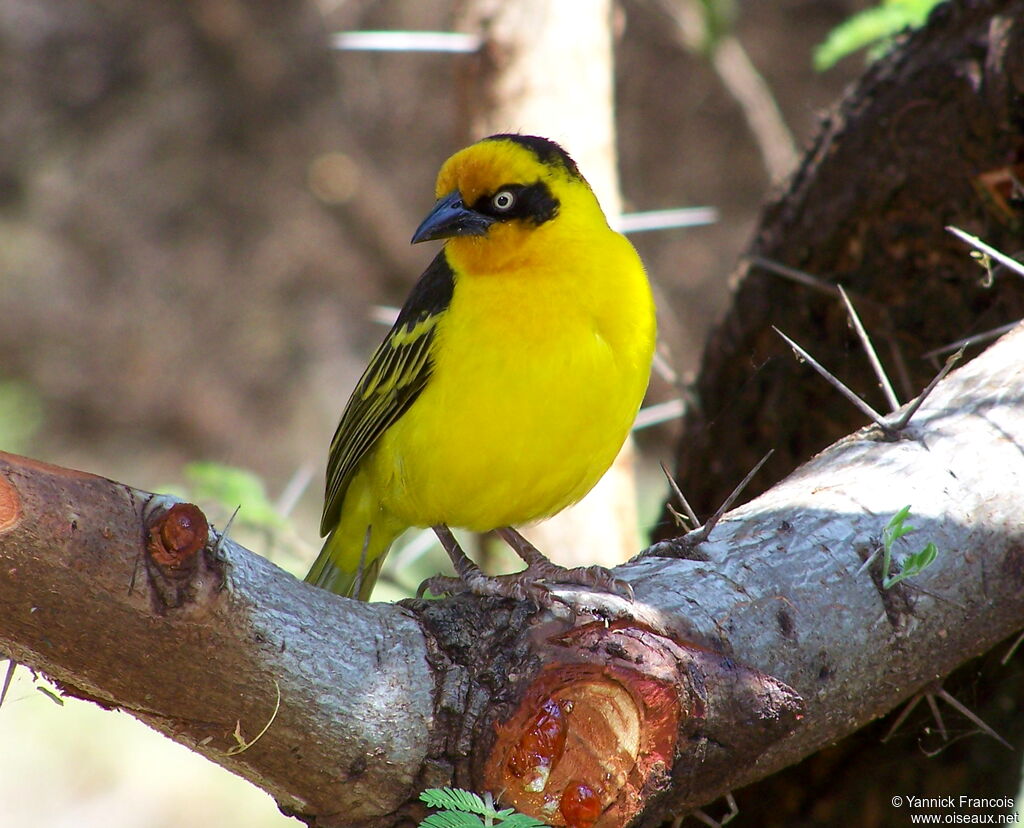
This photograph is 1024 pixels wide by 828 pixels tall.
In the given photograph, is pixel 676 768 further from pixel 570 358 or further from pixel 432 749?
pixel 570 358

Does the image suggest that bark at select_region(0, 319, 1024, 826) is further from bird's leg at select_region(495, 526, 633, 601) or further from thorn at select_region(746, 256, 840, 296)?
thorn at select_region(746, 256, 840, 296)

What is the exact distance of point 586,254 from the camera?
3.39 metres

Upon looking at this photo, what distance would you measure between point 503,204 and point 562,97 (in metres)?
1.27

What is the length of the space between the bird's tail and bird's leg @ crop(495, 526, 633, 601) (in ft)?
1.34

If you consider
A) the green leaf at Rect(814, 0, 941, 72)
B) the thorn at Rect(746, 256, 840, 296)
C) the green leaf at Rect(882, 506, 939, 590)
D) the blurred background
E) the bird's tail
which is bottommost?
the green leaf at Rect(882, 506, 939, 590)

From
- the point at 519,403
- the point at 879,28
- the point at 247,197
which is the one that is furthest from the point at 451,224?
the point at 247,197

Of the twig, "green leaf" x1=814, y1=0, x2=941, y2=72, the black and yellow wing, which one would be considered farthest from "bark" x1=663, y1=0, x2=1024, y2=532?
the twig

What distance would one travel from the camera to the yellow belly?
122 inches

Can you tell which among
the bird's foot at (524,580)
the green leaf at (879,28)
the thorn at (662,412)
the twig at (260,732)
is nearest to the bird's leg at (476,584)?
the bird's foot at (524,580)

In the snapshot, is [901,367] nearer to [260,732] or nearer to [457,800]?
[457,800]

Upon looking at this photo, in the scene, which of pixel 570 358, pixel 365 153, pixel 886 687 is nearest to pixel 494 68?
pixel 570 358

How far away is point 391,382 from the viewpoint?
11.6 feet

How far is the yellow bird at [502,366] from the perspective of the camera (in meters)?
3.12

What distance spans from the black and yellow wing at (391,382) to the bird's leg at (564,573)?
0.60 metres
